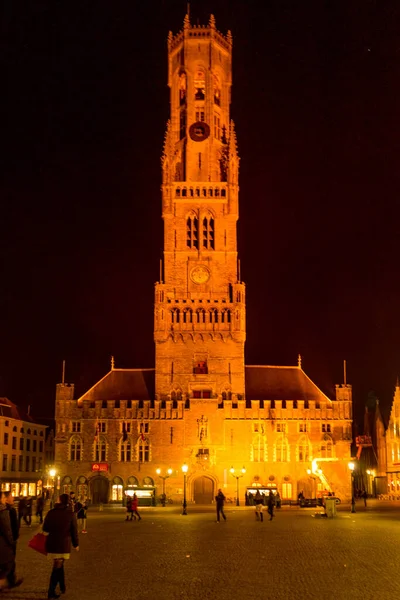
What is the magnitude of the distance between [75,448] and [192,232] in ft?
80.5

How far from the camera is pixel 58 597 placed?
1639cm

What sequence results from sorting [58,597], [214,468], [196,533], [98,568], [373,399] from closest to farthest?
[58,597], [98,568], [196,533], [214,468], [373,399]

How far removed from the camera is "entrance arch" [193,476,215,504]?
249ft

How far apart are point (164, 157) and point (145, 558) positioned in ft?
213

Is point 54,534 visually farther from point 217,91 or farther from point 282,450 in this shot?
point 217,91

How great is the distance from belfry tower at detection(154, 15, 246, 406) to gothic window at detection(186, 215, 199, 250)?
10 centimetres

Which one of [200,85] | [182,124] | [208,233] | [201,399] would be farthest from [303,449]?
[200,85]

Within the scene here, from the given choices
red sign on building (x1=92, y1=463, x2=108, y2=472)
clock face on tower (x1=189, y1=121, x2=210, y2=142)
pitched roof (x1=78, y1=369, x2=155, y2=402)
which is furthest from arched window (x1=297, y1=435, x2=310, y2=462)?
clock face on tower (x1=189, y1=121, x2=210, y2=142)

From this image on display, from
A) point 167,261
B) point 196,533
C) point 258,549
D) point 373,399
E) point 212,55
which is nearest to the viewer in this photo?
point 258,549

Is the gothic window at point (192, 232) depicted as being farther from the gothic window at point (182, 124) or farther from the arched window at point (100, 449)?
the arched window at point (100, 449)

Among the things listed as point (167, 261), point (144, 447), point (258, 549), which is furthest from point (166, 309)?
point (258, 549)

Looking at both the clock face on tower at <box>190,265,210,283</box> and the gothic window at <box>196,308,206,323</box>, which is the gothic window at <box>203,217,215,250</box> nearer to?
the clock face on tower at <box>190,265,210,283</box>

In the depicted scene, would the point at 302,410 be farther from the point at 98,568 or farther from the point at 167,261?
the point at 98,568

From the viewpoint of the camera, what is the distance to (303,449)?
7731 cm
